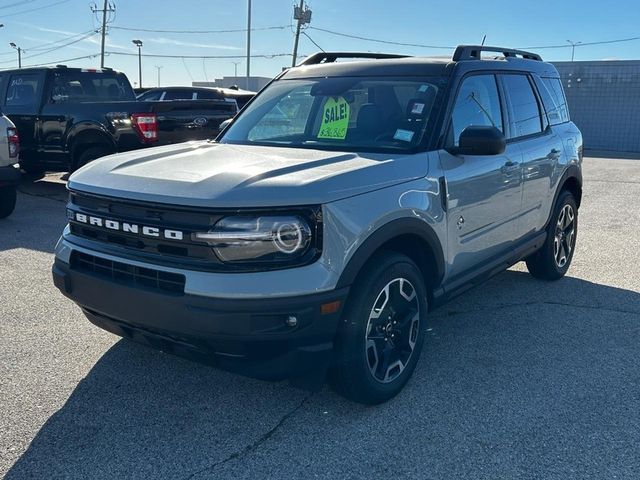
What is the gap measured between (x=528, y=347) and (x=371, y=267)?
1.71m

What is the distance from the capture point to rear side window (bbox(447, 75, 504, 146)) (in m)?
4.04

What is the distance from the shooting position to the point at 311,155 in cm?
365

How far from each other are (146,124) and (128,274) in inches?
244

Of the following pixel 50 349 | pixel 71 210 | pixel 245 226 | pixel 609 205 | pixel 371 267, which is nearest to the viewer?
pixel 245 226

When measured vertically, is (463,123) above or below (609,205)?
above

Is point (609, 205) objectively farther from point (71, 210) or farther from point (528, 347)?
point (71, 210)

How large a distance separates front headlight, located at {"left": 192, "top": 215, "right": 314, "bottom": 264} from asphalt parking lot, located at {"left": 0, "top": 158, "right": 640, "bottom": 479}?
956 millimetres

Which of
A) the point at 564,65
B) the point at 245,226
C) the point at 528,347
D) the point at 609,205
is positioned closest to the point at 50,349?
the point at 245,226

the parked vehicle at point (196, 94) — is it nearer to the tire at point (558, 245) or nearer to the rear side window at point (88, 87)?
the rear side window at point (88, 87)

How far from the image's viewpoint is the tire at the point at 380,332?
316 cm

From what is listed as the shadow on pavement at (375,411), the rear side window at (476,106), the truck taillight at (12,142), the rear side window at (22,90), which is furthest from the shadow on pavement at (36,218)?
the rear side window at (476,106)

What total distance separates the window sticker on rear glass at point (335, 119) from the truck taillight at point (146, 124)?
17.1ft

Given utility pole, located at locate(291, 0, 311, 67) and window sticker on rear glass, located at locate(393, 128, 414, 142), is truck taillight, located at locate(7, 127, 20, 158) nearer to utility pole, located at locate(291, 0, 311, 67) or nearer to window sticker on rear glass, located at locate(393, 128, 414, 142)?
window sticker on rear glass, located at locate(393, 128, 414, 142)

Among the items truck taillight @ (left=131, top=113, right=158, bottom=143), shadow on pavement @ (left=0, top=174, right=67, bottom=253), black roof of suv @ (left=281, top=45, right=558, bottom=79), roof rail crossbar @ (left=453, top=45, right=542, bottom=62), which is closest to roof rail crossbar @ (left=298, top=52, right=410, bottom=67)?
black roof of suv @ (left=281, top=45, right=558, bottom=79)
